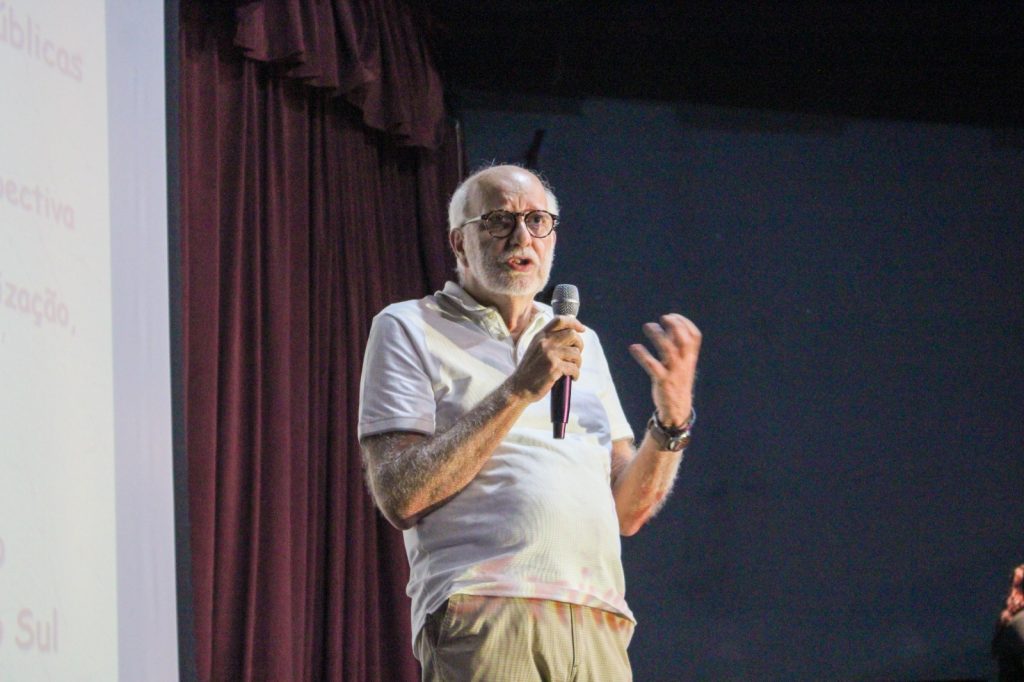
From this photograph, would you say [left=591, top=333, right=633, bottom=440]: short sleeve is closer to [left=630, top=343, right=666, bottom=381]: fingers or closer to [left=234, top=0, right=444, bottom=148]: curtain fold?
[left=630, top=343, right=666, bottom=381]: fingers

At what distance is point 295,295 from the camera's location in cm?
334

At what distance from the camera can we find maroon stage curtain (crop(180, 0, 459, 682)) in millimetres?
2957

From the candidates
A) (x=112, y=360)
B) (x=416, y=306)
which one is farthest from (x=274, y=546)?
(x=112, y=360)

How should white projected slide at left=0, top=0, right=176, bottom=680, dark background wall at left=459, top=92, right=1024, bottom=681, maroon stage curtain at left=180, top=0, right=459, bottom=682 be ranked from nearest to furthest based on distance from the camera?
white projected slide at left=0, top=0, right=176, bottom=680 → maroon stage curtain at left=180, top=0, right=459, bottom=682 → dark background wall at left=459, top=92, right=1024, bottom=681

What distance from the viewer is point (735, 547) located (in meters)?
4.01

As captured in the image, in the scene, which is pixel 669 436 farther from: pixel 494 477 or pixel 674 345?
pixel 494 477

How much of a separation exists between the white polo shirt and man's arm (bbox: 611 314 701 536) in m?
0.10

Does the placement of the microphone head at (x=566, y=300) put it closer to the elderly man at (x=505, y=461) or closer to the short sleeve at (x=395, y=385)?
the elderly man at (x=505, y=461)

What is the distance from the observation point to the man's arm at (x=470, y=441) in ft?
5.59

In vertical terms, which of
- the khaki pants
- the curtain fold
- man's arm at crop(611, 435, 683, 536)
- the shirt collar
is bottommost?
the khaki pants

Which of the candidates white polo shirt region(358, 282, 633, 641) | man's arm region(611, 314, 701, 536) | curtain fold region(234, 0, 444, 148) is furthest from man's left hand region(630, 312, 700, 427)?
curtain fold region(234, 0, 444, 148)

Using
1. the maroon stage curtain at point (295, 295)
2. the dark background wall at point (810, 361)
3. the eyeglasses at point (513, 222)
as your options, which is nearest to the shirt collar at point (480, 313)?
the eyeglasses at point (513, 222)

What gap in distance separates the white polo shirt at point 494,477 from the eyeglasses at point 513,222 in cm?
14

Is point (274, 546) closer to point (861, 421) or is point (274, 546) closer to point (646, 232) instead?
point (646, 232)
